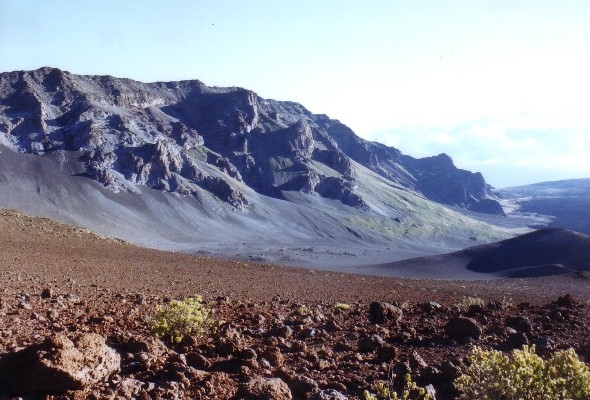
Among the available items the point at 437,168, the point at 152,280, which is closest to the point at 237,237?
the point at 152,280

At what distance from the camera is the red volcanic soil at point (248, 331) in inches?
208

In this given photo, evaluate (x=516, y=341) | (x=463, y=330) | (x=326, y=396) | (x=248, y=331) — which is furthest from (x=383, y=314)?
(x=326, y=396)

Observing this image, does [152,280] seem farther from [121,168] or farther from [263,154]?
[263,154]

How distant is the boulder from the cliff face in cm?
7836

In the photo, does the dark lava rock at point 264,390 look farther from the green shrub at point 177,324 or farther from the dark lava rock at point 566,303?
the dark lava rock at point 566,303

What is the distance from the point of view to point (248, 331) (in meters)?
8.03

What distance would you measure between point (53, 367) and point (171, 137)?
103 metres

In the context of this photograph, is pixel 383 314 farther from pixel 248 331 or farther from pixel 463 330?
pixel 248 331

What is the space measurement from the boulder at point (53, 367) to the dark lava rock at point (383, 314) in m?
6.36

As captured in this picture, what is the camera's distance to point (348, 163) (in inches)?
5143

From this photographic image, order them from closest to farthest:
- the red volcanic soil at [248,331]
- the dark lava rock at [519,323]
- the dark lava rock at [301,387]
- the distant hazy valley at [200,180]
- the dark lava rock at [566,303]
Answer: the dark lava rock at [301,387], the red volcanic soil at [248,331], the dark lava rock at [519,323], the dark lava rock at [566,303], the distant hazy valley at [200,180]

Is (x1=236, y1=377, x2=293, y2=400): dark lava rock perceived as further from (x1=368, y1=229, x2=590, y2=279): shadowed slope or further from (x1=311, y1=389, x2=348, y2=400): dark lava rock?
(x1=368, y1=229, x2=590, y2=279): shadowed slope

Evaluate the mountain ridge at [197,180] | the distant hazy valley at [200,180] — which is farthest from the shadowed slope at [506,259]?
the mountain ridge at [197,180]

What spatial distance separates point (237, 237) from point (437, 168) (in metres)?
137
